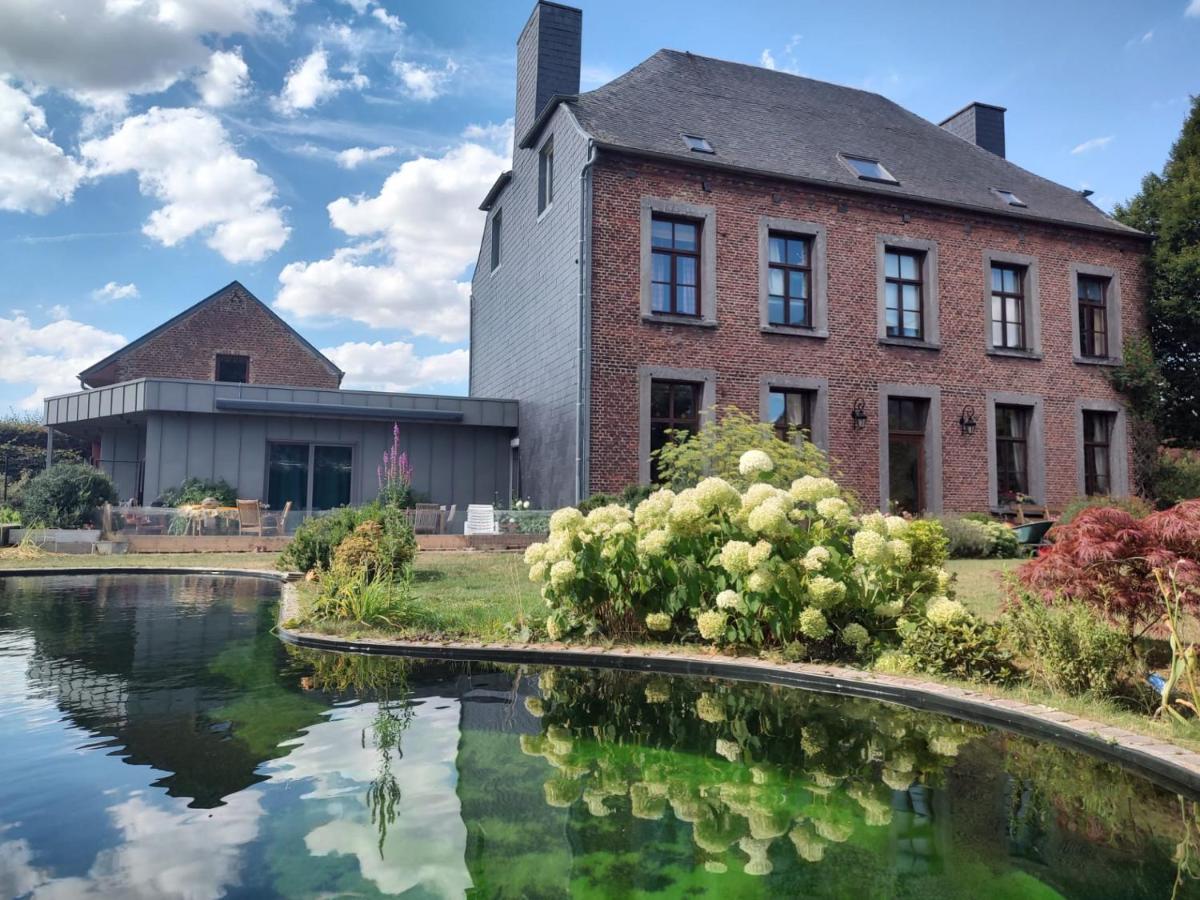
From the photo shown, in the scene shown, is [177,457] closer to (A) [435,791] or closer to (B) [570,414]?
(B) [570,414]

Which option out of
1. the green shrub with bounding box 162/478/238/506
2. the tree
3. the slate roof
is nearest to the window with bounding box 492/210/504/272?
the slate roof

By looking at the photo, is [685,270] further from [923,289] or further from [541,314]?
[923,289]

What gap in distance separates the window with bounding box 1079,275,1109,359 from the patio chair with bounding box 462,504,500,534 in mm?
13030

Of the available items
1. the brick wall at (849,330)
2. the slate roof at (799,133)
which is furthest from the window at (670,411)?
the slate roof at (799,133)

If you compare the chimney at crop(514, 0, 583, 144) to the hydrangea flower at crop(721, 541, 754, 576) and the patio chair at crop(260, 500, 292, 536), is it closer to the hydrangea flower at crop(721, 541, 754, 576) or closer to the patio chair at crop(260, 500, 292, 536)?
the patio chair at crop(260, 500, 292, 536)

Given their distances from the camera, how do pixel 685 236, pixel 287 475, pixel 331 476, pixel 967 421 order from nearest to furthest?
pixel 685 236 < pixel 967 421 < pixel 287 475 < pixel 331 476

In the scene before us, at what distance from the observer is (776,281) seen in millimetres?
14914

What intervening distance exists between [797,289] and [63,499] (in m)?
14.3

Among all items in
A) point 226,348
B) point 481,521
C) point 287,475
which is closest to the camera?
point 481,521

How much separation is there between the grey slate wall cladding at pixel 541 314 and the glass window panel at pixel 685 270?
1.91 m

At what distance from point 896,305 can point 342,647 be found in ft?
43.3

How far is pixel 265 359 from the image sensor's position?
26.1 metres

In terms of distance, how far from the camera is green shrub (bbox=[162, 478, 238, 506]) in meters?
15.9

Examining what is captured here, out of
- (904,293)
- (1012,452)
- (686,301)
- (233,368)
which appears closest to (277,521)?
(686,301)
